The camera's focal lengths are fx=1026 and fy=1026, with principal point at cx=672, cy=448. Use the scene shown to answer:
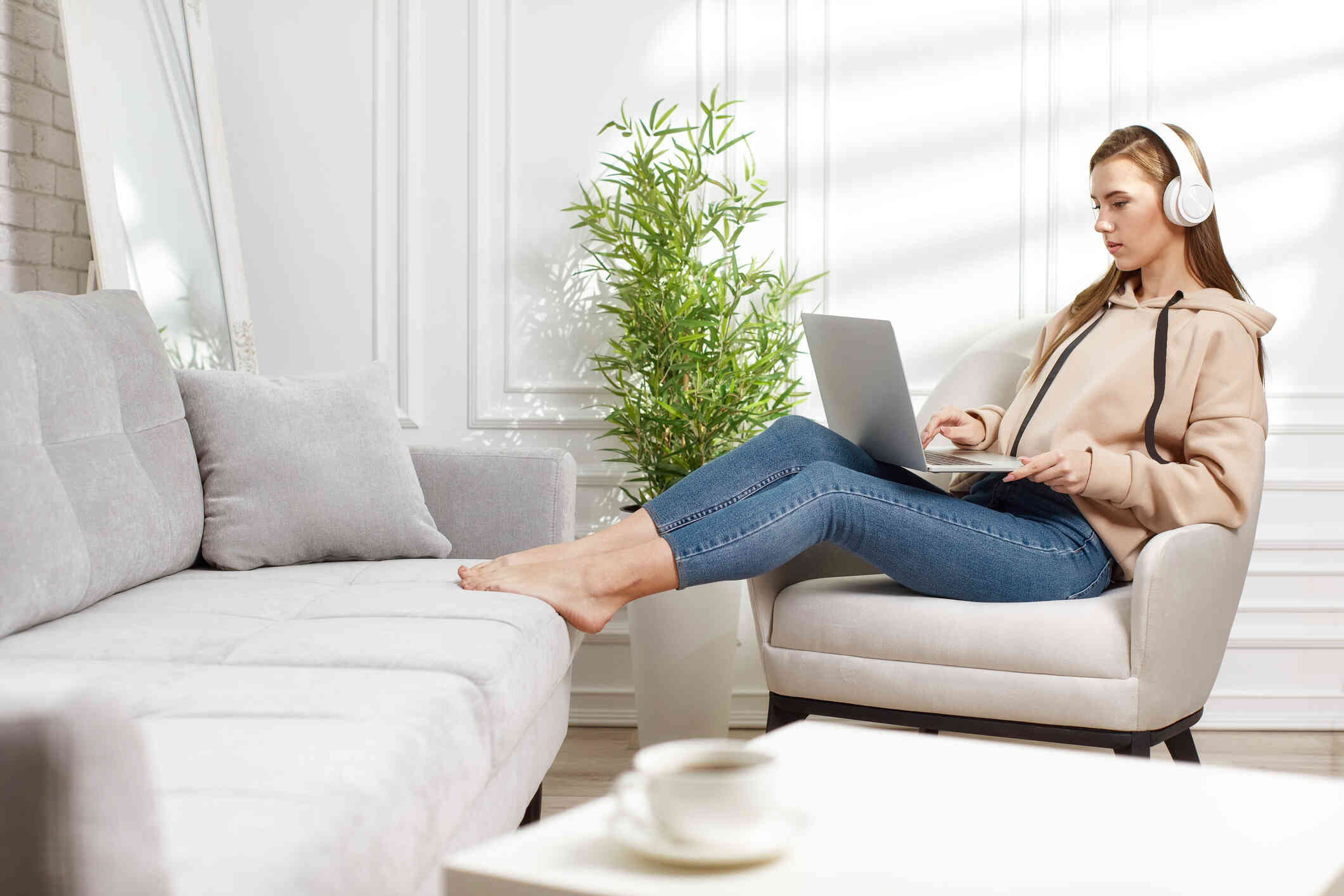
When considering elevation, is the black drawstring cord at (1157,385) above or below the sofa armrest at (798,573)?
above

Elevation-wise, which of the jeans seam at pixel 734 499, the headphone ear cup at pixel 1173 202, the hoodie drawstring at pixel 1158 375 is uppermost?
the headphone ear cup at pixel 1173 202

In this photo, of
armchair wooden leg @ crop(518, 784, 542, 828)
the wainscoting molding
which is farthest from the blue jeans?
the wainscoting molding

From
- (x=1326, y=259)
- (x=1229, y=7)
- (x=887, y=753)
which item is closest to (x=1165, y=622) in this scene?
(x=887, y=753)

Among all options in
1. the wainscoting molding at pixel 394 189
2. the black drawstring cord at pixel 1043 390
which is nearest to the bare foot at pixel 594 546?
the black drawstring cord at pixel 1043 390

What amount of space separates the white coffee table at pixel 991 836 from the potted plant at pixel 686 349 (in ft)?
4.38

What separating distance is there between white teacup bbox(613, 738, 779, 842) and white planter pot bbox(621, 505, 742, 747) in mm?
1550

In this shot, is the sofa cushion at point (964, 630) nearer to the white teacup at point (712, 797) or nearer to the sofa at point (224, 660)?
the sofa at point (224, 660)

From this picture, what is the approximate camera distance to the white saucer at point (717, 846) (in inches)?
24.7

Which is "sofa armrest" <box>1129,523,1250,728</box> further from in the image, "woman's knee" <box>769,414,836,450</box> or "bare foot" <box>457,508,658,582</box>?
"bare foot" <box>457,508,658,582</box>

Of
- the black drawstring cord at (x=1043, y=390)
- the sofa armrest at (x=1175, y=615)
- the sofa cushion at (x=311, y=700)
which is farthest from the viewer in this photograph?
the black drawstring cord at (x=1043, y=390)

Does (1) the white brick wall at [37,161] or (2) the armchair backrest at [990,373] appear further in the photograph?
(1) the white brick wall at [37,161]

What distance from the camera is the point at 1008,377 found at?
87.6 inches

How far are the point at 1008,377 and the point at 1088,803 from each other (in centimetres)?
155

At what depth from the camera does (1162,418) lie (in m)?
1.71
